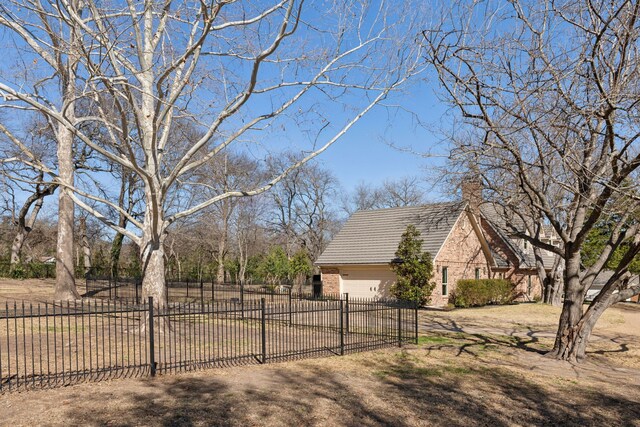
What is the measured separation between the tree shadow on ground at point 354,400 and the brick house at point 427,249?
659 inches

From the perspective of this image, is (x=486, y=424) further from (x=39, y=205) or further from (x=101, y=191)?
(x=39, y=205)

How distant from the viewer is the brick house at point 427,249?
88.4 feet

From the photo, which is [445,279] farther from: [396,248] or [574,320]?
[574,320]

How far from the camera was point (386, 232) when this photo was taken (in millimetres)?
28844

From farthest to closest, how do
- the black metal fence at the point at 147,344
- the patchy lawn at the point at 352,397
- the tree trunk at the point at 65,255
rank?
the tree trunk at the point at 65,255
the black metal fence at the point at 147,344
the patchy lawn at the point at 352,397

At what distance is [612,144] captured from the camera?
1023cm

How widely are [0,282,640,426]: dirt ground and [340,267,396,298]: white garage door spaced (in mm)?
14001

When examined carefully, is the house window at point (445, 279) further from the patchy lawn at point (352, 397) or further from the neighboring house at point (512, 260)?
the patchy lawn at point (352, 397)

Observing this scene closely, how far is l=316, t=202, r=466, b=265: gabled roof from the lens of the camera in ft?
89.0

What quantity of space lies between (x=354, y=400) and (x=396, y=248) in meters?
19.4

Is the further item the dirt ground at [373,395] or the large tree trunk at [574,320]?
the large tree trunk at [574,320]

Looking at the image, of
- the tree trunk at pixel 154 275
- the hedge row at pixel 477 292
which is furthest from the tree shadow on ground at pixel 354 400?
the hedge row at pixel 477 292

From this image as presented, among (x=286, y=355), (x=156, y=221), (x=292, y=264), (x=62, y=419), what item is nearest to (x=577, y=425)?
A: (x=286, y=355)

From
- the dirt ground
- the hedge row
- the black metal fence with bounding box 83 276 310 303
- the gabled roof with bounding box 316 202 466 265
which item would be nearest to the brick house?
the gabled roof with bounding box 316 202 466 265
